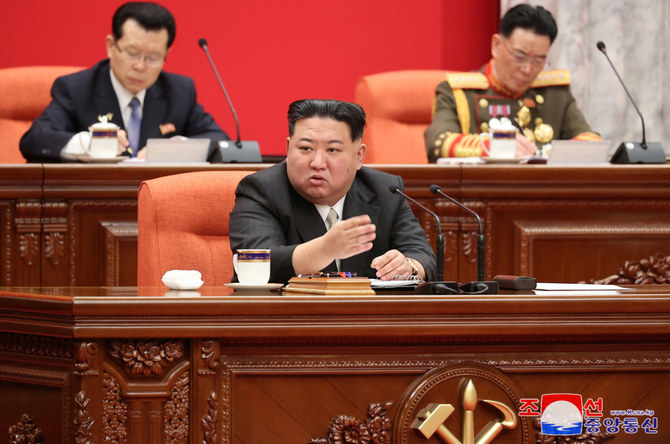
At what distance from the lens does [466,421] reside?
1.71 meters

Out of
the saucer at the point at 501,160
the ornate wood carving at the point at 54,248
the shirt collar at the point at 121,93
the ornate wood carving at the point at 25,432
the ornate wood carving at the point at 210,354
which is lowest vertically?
the ornate wood carving at the point at 25,432

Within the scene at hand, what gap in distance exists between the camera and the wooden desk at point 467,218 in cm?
324

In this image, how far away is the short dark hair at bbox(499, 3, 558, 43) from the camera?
4266mm

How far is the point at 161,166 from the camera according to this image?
131 inches

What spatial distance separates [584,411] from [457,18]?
3984 millimetres

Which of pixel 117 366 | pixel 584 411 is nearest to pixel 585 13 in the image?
pixel 584 411

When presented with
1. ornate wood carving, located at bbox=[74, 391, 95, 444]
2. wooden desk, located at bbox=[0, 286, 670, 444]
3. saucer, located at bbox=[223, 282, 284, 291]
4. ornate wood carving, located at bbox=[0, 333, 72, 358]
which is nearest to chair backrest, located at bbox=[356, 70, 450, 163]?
saucer, located at bbox=[223, 282, 284, 291]

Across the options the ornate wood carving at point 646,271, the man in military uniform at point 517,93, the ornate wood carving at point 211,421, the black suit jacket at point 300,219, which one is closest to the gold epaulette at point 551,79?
the man in military uniform at point 517,93

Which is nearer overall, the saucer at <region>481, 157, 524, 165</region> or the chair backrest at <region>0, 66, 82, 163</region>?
the saucer at <region>481, 157, 524, 165</region>

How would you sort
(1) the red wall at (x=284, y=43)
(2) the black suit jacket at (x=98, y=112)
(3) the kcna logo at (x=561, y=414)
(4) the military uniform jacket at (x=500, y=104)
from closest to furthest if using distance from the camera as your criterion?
(3) the kcna logo at (x=561, y=414), (2) the black suit jacket at (x=98, y=112), (4) the military uniform jacket at (x=500, y=104), (1) the red wall at (x=284, y=43)

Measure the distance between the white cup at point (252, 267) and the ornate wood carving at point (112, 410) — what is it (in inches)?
19.1

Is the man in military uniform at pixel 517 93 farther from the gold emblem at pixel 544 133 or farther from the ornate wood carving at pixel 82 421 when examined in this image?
the ornate wood carving at pixel 82 421

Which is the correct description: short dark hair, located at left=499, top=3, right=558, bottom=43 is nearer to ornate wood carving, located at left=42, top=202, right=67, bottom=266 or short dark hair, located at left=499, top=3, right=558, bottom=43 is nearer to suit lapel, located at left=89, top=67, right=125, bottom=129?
suit lapel, located at left=89, top=67, right=125, bottom=129

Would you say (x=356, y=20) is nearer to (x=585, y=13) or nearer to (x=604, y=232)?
(x=585, y=13)
